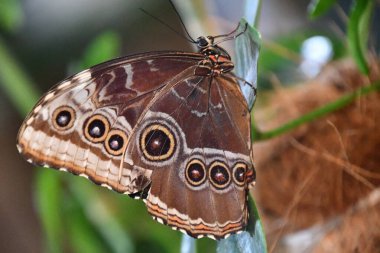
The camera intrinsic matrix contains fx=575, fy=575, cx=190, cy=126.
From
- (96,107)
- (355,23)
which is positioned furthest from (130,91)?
(355,23)

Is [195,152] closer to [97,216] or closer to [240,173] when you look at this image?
[240,173]

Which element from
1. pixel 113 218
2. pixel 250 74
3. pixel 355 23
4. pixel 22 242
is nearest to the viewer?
pixel 250 74

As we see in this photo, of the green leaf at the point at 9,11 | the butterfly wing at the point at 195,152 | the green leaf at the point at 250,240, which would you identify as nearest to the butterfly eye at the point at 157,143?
the butterfly wing at the point at 195,152

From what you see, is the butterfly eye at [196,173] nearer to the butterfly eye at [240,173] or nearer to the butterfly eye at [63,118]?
the butterfly eye at [240,173]

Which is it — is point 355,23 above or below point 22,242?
above

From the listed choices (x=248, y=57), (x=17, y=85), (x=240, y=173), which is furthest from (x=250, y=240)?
(x=17, y=85)

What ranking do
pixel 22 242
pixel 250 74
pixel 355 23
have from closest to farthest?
pixel 250 74, pixel 355 23, pixel 22 242

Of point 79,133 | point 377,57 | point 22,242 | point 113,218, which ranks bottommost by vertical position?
point 22,242

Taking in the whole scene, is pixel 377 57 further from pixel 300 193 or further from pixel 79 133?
pixel 79 133

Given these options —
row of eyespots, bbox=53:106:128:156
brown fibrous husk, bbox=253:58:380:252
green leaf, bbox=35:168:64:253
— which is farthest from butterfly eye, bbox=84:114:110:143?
green leaf, bbox=35:168:64:253
